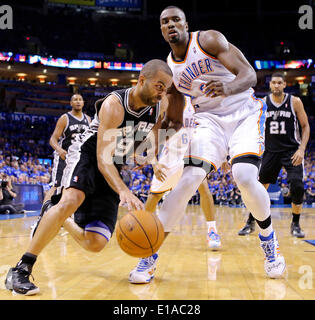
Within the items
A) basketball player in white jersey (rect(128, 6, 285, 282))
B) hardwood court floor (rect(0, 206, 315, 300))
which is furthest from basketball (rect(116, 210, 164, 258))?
basketball player in white jersey (rect(128, 6, 285, 282))

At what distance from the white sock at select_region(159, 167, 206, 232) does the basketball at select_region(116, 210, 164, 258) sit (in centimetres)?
37

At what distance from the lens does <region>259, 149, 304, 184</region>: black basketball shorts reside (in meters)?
5.38

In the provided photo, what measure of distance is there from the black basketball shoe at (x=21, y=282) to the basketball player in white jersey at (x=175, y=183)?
6.45 ft

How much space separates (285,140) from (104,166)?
3.65m

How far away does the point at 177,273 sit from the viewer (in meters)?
3.10

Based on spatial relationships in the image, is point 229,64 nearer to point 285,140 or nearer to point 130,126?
point 130,126

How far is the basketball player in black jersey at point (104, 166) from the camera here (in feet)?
8.18

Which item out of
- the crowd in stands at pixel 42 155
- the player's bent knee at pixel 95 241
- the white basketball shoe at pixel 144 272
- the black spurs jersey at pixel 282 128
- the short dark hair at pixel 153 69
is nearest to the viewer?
the short dark hair at pixel 153 69

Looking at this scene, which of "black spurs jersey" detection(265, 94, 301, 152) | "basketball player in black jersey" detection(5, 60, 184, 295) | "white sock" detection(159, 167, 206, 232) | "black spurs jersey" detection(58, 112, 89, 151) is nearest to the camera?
"basketball player in black jersey" detection(5, 60, 184, 295)

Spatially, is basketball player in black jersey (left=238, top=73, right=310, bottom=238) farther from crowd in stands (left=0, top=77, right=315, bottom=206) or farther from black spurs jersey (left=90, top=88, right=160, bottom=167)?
crowd in stands (left=0, top=77, right=315, bottom=206)

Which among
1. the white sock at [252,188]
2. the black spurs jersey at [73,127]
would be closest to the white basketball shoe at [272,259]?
the white sock at [252,188]

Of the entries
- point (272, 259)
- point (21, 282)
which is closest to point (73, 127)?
point (21, 282)

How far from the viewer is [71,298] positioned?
2262 mm

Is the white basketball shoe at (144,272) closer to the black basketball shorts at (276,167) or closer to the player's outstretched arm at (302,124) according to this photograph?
the player's outstretched arm at (302,124)
